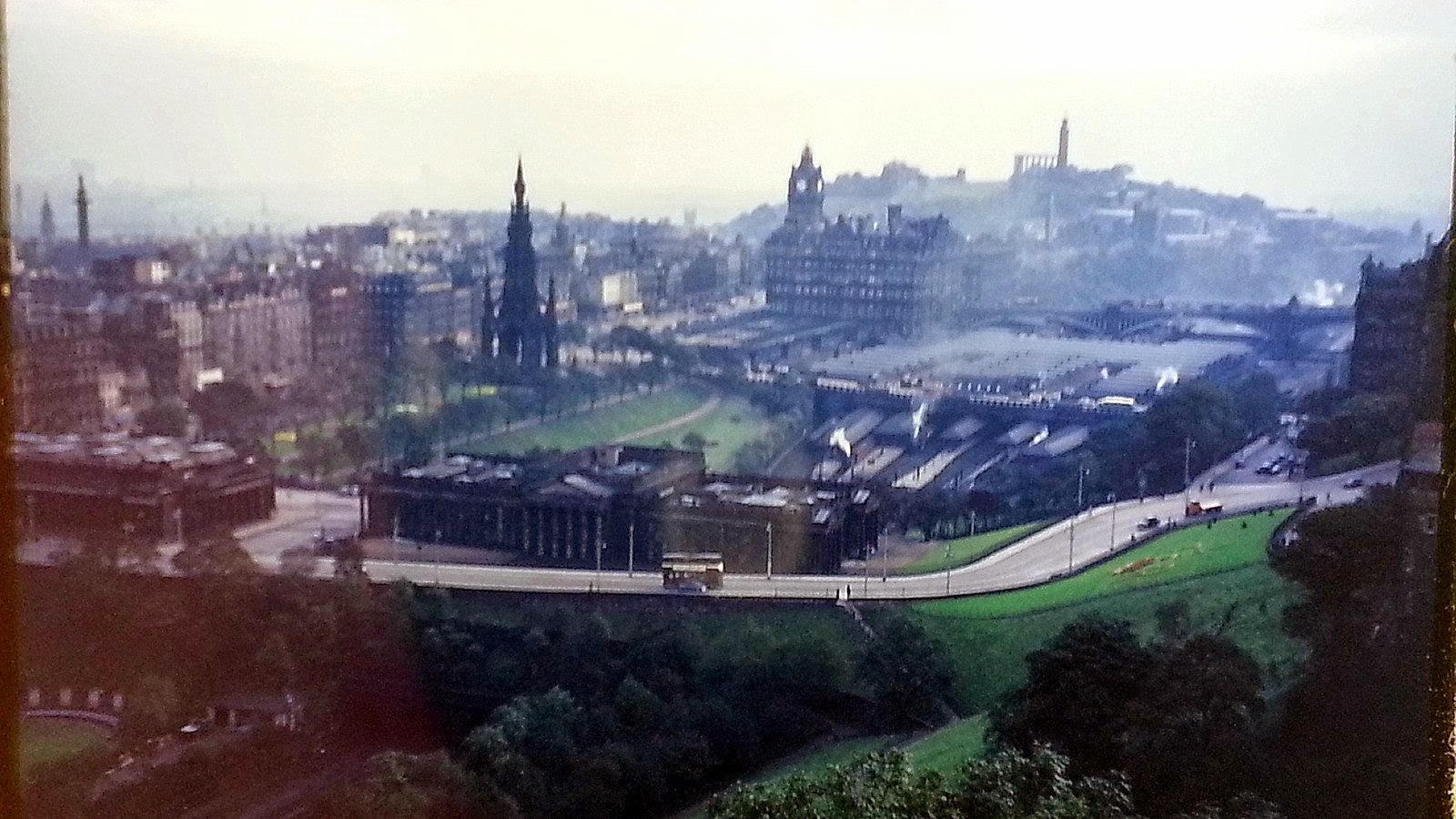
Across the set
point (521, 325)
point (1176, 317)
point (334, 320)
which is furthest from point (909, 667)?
point (334, 320)

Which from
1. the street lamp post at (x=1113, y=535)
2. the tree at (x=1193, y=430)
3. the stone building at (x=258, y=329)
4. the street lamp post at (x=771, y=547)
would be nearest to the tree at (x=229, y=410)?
the stone building at (x=258, y=329)

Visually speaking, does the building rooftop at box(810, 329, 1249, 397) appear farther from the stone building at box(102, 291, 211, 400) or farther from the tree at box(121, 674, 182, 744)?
the tree at box(121, 674, 182, 744)

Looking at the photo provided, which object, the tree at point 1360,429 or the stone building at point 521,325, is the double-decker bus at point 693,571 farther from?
the tree at point 1360,429

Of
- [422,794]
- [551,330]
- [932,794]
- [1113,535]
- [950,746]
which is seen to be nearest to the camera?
[932,794]

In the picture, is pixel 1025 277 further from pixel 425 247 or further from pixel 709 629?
pixel 425 247

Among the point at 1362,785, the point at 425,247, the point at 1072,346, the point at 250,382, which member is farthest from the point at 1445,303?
the point at 250,382

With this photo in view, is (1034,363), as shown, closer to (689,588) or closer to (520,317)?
(689,588)

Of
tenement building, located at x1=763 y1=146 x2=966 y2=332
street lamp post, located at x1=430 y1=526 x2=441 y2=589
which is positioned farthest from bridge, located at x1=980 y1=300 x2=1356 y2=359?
street lamp post, located at x1=430 y1=526 x2=441 y2=589
